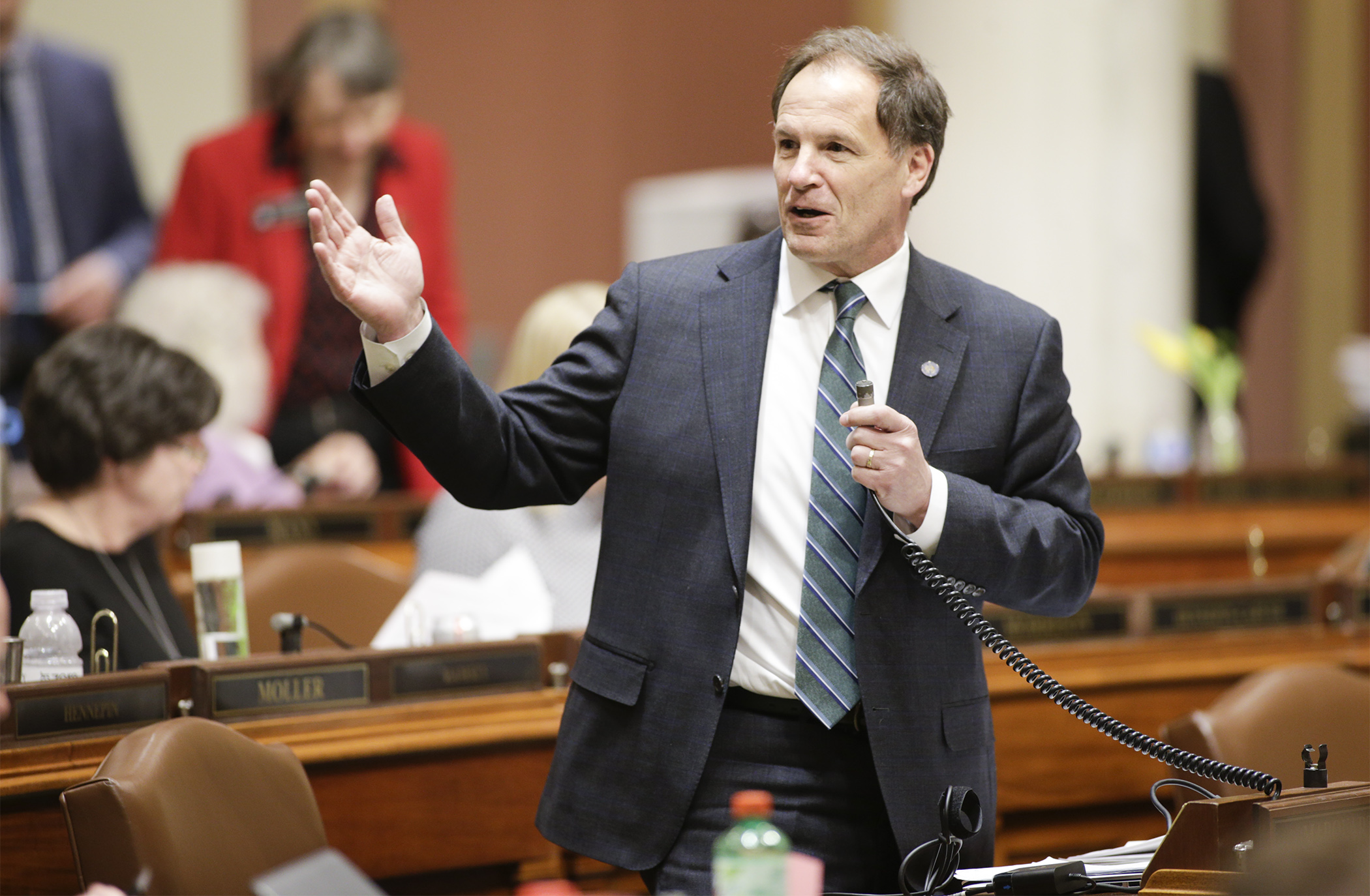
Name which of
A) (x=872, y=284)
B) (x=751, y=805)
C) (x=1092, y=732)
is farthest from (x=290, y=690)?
(x=1092, y=732)

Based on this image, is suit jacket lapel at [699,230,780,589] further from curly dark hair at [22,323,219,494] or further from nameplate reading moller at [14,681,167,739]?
curly dark hair at [22,323,219,494]

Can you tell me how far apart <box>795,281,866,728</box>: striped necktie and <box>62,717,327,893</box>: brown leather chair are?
24.8 inches

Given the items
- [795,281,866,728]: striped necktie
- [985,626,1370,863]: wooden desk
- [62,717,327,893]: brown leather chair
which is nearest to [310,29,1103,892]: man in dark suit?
[795,281,866,728]: striped necktie

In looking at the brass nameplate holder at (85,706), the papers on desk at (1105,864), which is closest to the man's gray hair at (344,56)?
the brass nameplate holder at (85,706)

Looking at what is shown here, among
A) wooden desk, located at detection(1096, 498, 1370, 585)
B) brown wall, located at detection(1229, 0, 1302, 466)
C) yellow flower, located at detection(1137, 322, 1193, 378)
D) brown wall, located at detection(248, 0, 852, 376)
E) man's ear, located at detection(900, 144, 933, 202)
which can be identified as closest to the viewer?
man's ear, located at detection(900, 144, 933, 202)

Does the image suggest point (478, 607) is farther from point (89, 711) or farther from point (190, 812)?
point (190, 812)

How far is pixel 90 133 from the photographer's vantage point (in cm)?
491

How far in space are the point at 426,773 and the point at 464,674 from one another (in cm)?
19

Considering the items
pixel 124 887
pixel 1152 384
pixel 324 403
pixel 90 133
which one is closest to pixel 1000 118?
pixel 1152 384

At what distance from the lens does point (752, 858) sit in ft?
4.76

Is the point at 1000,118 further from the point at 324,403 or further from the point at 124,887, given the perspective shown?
the point at 124,887

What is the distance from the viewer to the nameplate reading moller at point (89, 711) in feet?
7.03

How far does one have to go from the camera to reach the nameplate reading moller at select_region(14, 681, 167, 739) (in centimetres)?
214

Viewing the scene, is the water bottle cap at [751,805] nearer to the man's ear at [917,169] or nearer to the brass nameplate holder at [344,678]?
the man's ear at [917,169]
